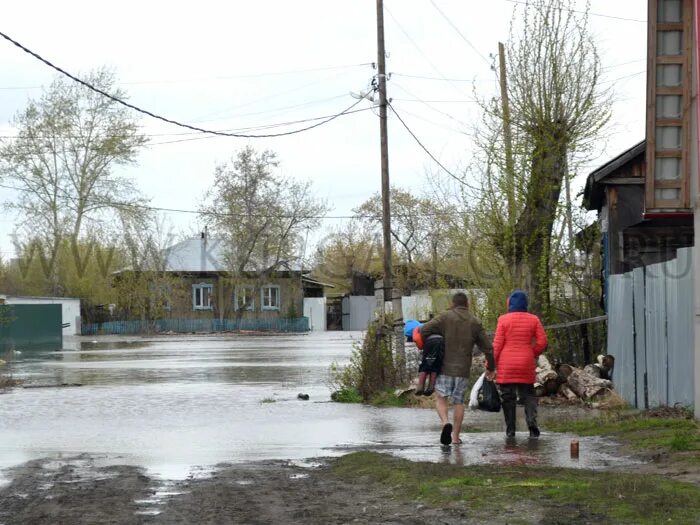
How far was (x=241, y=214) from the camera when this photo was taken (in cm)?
7288

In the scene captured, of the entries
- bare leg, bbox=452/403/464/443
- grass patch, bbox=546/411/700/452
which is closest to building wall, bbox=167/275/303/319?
grass patch, bbox=546/411/700/452

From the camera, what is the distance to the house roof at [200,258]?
76.5 m

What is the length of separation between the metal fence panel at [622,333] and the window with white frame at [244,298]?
190ft

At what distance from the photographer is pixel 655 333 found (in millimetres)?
14172

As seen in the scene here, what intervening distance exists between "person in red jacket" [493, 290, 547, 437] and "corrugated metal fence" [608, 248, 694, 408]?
158 cm

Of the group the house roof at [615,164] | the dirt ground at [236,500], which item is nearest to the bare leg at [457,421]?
the dirt ground at [236,500]

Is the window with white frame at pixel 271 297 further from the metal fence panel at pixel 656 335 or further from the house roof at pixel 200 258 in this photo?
the metal fence panel at pixel 656 335

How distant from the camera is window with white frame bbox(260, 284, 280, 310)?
258ft

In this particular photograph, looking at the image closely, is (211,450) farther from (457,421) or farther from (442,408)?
(457,421)

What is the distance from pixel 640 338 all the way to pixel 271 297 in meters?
64.6

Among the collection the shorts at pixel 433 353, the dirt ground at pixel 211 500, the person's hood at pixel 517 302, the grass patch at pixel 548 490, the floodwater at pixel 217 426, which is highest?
the person's hood at pixel 517 302

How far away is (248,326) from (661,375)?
6095cm

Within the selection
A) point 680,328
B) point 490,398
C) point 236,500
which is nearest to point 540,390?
point 680,328

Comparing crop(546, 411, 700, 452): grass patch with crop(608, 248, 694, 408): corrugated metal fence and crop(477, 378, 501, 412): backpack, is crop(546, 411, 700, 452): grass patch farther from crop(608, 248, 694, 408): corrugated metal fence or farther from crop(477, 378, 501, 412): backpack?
crop(477, 378, 501, 412): backpack
